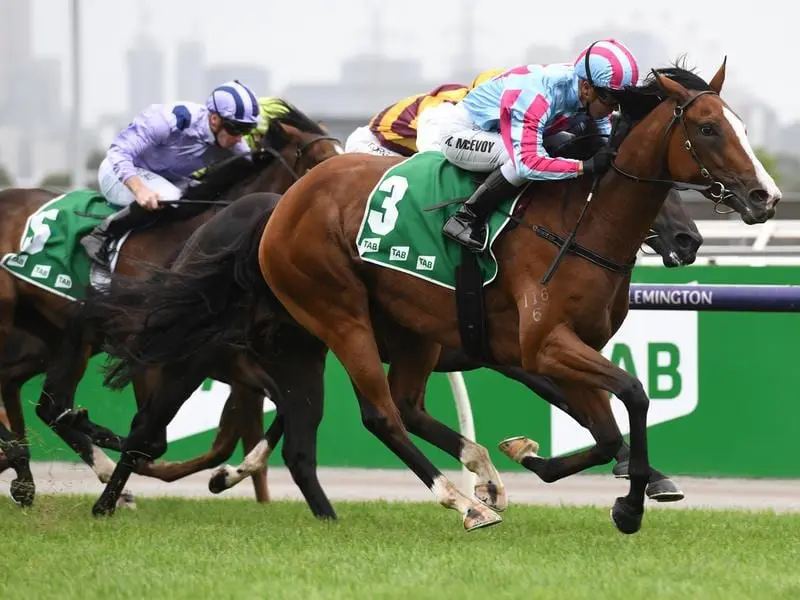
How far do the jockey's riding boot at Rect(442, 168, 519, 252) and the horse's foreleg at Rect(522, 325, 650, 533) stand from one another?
1.50 ft

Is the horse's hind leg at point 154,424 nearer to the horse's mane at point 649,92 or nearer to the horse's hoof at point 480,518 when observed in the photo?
the horse's hoof at point 480,518

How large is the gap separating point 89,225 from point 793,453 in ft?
13.1

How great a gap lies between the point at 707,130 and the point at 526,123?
71 centimetres

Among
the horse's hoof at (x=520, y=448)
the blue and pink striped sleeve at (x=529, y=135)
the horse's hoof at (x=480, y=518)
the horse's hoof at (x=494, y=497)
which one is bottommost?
the horse's hoof at (x=494, y=497)

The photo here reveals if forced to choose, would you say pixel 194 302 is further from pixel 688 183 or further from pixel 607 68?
pixel 688 183

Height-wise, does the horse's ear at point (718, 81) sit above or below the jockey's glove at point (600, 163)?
above

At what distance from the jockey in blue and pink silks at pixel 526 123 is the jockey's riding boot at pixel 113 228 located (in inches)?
76.1

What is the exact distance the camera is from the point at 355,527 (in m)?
6.07

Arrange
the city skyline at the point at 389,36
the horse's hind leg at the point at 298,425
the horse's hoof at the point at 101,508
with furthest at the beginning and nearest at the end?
the city skyline at the point at 389,36
the horse's hoof at the point at 101,508
the horse's hind leg at the point at 298,425

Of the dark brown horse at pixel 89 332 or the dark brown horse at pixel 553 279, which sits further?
the dark brown horse at pixel 89 332

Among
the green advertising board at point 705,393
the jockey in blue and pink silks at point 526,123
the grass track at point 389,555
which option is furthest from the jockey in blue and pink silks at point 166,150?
the jockey in blue and pink silks at point 526,123

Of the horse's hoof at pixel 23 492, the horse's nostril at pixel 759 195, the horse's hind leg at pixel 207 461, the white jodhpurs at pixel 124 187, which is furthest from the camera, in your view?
the white jodhpurs at pixel 124 187

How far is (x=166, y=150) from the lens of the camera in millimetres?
7551

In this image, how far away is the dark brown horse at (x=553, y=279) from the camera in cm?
521
